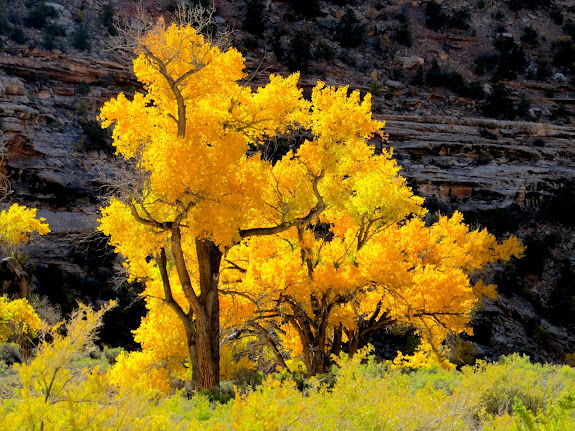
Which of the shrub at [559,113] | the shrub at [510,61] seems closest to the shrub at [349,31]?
the shrub at [510,61]

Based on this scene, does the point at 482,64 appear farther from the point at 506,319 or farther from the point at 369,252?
the point at 369,252

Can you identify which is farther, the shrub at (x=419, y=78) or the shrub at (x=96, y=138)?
the shrub at (x=419, y=78)

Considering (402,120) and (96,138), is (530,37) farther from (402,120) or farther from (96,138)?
(96,138)

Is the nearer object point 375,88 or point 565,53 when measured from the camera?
point 375,88

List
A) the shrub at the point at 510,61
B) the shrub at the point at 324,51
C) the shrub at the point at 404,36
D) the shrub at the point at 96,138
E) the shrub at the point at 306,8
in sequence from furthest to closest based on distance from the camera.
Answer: the shrub at the point at 306,8 → the shrub at the point at 404,36 → the shrub at the point at 510,61 → the shrub at the point at 324,51 → the shrub at the point at 96,138

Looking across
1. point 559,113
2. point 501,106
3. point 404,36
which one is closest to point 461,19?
point 404,36

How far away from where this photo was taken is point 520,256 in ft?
114

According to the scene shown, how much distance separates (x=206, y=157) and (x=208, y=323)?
10.8 ft

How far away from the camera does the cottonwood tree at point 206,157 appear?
9.31 m

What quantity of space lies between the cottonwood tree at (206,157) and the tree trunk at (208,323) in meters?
0.02

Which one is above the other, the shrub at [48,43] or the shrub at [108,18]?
the shrub at [108,18]

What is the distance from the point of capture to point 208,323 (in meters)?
10.4

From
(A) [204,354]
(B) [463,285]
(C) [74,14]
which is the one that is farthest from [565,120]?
(A) [204,354]

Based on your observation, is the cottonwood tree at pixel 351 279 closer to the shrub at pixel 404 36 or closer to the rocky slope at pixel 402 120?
the rocky slope at pixel 402 120
